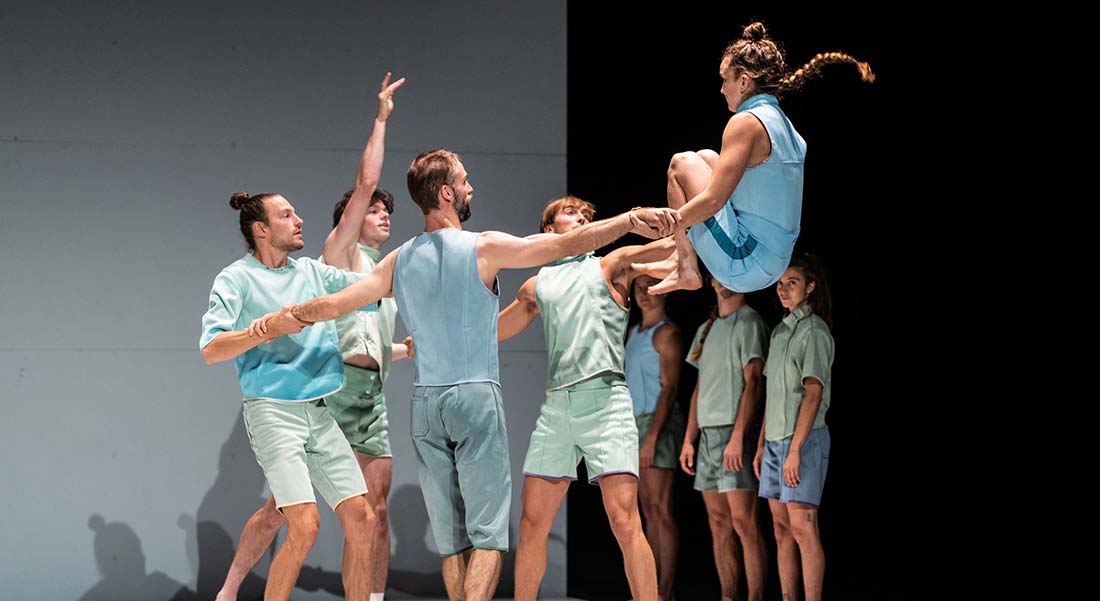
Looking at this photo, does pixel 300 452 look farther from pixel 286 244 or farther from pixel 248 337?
pixel 286 244

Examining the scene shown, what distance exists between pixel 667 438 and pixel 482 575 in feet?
5.93

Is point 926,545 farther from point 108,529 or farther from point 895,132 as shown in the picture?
point 108,529

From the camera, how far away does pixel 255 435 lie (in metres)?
4.04

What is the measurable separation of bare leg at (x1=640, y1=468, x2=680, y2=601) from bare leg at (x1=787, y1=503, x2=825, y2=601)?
776mm

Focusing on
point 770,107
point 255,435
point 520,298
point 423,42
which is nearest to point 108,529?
point 255,435

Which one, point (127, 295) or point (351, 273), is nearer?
point (351, 273)

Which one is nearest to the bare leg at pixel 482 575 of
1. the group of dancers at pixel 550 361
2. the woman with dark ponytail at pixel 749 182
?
the group of dancers at pixel 550 361

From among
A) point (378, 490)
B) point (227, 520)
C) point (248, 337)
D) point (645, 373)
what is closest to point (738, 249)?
point (248, 337)

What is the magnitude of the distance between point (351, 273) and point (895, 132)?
2.03m

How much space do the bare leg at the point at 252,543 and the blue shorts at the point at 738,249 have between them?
211 centimetres

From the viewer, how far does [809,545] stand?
4.42 meters

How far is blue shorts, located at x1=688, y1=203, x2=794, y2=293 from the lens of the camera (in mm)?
3475

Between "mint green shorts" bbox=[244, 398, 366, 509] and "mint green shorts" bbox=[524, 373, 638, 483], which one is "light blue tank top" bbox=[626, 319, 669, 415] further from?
"mint green shorts" bbox=[244, 398, 366, 509]

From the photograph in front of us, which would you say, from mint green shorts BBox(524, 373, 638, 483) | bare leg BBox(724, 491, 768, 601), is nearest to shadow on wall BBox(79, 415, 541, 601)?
bare leg BBox(724, 491, 768, 601)
